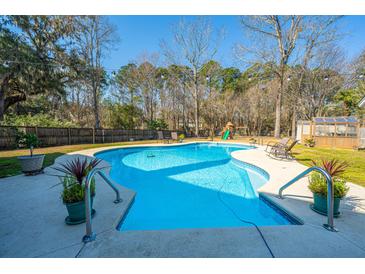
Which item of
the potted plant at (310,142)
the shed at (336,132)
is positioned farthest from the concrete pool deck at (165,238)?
the shed at (336,132)

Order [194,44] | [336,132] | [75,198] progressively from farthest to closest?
[194,44]
[336,132]
[75,198]

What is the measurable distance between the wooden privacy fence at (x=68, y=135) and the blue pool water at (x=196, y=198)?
7.53 m

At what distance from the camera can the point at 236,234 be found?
6.41 ft

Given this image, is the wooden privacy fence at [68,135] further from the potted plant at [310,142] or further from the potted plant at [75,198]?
the potted plant at [310,142]

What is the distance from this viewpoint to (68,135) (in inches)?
458

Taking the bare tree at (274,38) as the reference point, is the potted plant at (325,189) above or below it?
below

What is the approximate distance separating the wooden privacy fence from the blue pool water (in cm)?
753

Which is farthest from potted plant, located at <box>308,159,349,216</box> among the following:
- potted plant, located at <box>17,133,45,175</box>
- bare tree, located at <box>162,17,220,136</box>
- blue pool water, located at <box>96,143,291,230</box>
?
bare tree, located at <box>162,17,220,136</box>

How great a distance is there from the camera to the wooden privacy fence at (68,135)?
8820 millimetres

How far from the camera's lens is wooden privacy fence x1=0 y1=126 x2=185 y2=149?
8820 millimetres

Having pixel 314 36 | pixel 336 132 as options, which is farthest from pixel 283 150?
pixel 314 36

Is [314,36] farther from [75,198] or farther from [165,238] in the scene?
[75,198]

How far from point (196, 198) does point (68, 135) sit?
12.0 m
